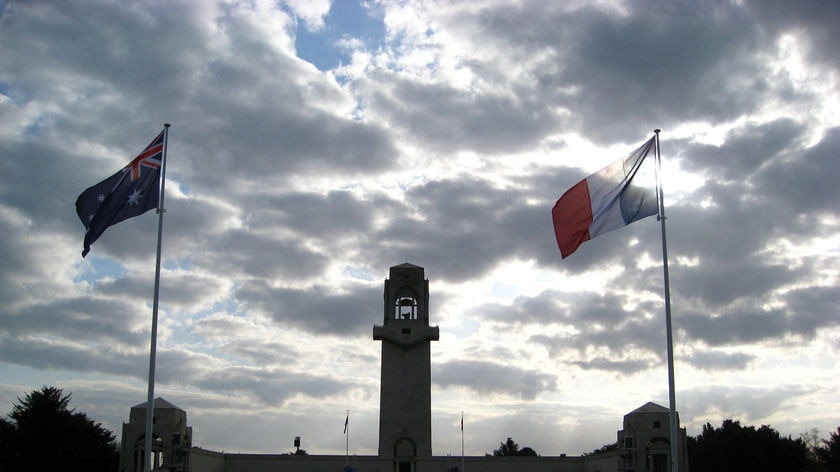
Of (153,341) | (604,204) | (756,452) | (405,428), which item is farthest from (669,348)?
(756,452)

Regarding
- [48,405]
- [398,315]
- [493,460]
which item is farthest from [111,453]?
[493,460]

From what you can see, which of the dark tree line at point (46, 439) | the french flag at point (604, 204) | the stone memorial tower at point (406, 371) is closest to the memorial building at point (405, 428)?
the stone memorial tower at point (406, 371)

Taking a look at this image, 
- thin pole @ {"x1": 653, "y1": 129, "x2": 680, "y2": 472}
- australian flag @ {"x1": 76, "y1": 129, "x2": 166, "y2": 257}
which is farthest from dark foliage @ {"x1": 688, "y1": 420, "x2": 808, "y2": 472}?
australian flag @ {"x1": 76, "y1": 129, "x2": 166, "y2": 257}

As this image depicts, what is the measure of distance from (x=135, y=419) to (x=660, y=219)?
3480 cm

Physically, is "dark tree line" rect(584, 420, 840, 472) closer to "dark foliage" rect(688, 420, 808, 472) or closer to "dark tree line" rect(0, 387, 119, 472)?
"dark foliage" rect(688, 420, 808, 472)

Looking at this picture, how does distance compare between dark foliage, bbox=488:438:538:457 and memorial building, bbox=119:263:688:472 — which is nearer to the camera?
memorial building, bbox=119:263:688:472

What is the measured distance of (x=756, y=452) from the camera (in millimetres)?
62031

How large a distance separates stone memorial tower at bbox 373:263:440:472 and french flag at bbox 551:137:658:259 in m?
33.0

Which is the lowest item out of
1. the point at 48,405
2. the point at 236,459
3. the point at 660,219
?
the point at 236,459

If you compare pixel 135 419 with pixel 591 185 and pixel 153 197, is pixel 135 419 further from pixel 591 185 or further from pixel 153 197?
pixel 591 185

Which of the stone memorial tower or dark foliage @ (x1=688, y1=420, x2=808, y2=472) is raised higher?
the stone memorial tower

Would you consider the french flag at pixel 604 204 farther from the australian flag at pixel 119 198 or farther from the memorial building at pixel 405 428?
the memorial building at pixel 405 428

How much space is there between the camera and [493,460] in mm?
56719

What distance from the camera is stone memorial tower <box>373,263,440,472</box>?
55.5 m
